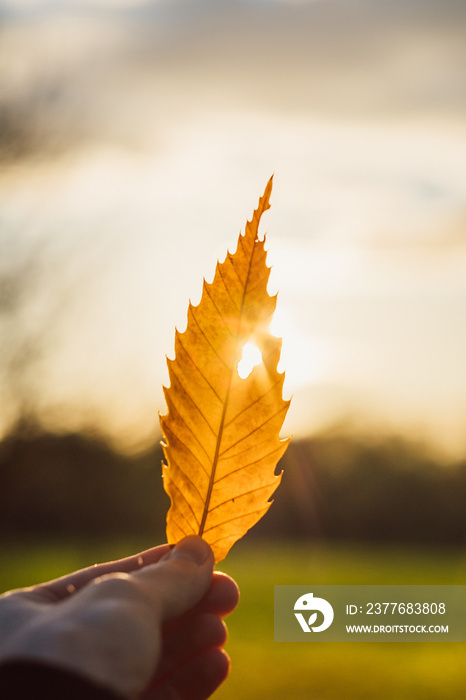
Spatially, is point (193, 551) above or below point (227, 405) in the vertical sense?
below

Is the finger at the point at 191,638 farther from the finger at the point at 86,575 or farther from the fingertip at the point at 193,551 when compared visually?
the fingertip at the point at 193,551

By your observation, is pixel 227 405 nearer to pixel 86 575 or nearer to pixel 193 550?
pixel 193 550

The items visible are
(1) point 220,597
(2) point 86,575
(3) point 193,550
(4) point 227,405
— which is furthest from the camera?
(2) point 86,575

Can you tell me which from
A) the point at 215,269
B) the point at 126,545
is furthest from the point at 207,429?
the point at 126,545

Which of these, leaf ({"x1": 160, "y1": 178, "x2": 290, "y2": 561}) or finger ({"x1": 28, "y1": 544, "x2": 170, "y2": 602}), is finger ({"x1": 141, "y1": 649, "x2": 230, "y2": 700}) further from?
leaf ({"x1": 160, "y1": 178, "x2": 290, "y2": 561})

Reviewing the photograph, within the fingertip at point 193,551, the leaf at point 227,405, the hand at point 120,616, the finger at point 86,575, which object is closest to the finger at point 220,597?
the hand at point 120,616

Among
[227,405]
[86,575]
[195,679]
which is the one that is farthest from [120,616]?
[195,679]

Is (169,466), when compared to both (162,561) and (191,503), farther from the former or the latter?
(162,561)
